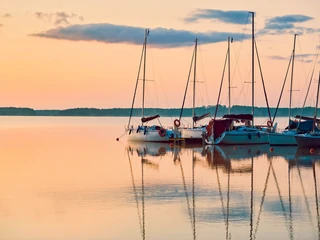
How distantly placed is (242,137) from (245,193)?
30478mm

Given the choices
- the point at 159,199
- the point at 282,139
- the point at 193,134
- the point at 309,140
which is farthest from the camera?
the point at 193,134

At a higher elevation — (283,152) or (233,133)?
(233,133)

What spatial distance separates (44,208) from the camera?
21641 mm

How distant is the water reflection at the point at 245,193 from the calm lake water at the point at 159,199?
0.03 m

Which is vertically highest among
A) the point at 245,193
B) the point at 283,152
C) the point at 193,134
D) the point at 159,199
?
the point at 159,199

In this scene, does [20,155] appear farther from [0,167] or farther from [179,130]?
[179,130]

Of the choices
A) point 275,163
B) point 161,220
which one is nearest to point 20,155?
point 275,163

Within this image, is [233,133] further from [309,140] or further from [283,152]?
[309,140]

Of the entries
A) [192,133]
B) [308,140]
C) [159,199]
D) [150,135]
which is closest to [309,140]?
[308,140]

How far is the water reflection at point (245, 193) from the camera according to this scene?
61.5 ft

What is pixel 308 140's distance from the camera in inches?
1959

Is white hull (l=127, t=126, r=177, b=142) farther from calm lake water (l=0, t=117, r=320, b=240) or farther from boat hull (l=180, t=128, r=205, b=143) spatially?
calm lake water (l=0, t=117, r=320, b=240)

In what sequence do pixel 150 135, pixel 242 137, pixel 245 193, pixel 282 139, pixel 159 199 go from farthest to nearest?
1. pixel 150 135
2. pixel 242 137
3. pixel 282 139
4. pixel 245 193
5. pixel 159 199

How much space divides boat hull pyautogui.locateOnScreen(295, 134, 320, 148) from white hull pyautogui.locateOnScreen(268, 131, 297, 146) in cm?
245
